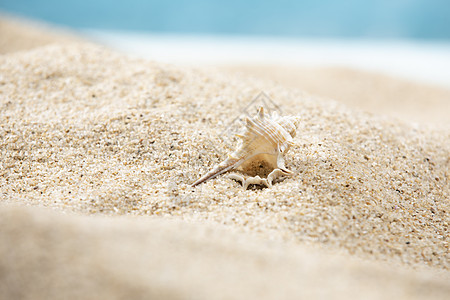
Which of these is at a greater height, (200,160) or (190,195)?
(200,160)

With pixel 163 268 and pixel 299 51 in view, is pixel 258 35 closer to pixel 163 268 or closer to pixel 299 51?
pixel 299 51

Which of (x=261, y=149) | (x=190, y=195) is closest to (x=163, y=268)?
(x=190, y=195)

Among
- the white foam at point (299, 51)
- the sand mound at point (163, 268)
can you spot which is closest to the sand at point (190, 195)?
the sand mound at point (163, 268)

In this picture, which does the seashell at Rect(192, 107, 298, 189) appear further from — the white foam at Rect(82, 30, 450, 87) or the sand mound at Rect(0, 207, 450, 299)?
the white foam at Rect(82, 30, 450, 87)

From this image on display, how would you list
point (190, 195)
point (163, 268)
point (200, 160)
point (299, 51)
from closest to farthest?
point (163, 268) < point (190, 195) < point (200, 160) < point (299, 51)

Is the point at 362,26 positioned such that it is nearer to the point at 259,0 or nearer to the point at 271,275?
the point at 259,0

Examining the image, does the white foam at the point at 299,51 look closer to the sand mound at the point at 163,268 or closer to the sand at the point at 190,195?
the sand at the point at 190,195
